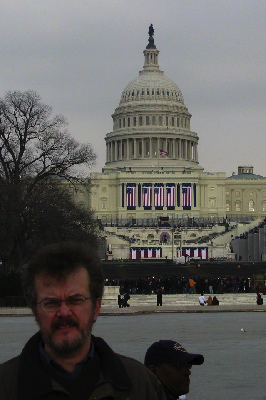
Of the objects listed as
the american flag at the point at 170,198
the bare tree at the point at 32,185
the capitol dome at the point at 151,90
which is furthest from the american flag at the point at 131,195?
the bare tree at the point at 32,185

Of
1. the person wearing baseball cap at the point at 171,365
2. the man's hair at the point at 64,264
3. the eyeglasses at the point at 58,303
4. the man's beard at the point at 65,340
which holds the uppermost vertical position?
the man's hair at the point at 64,264

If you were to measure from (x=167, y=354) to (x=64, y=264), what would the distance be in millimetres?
1762

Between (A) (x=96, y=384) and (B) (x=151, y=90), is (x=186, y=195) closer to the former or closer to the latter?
(B) (x=151, y=90)

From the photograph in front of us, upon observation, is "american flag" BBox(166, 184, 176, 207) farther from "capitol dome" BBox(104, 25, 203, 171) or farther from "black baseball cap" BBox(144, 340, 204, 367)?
"black baseball cap" BBox(144, 340, 204, 367)

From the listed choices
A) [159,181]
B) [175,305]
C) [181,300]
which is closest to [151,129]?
[159,181]

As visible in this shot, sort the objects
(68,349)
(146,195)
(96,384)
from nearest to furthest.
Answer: (96,384) → (68,349) → (146,195)

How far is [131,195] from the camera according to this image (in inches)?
6511

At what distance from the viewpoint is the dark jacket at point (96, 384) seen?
489 cm

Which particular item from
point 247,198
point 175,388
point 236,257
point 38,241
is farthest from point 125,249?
point 175,388

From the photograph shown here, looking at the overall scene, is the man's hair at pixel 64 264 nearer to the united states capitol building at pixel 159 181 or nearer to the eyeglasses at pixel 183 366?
the eyeglasses at pixel 183 366

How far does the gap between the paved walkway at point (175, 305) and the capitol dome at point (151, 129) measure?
378 ft

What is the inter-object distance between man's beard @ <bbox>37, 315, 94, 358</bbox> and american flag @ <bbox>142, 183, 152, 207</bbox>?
521 ft

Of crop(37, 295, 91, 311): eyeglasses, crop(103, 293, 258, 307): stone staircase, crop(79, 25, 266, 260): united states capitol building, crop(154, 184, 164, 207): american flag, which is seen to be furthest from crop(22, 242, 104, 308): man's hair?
crop(154, 184, 164, 207): american flag

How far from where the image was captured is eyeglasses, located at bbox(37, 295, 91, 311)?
5230 millimetres
